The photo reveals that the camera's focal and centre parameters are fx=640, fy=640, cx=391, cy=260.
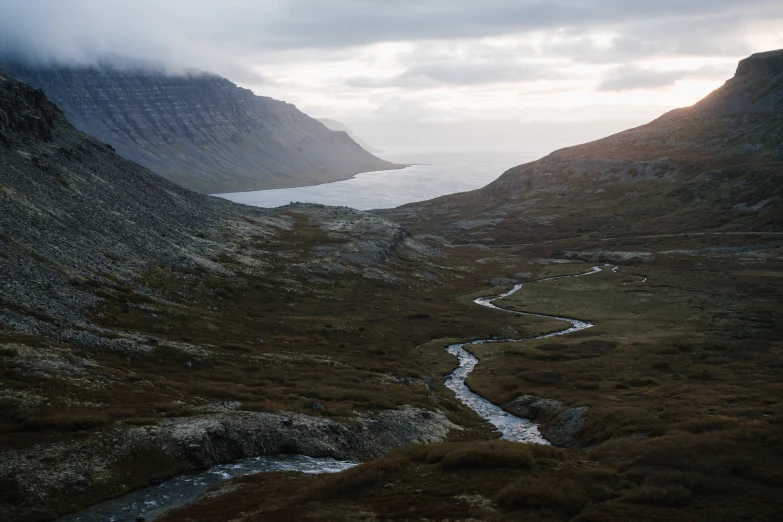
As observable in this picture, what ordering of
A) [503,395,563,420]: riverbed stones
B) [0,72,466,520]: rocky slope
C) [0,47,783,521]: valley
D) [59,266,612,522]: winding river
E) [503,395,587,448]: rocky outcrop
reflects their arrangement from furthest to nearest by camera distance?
[503,395,563,420]: riverbed stones, [503,395,587,448]: rocky outcrop, [0,72,466,520]: rocky slope, [59,266,612,522]: winding river, [0,47,783,521]: valley

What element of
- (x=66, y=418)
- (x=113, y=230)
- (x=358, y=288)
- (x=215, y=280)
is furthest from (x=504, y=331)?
(x=66, y=418)

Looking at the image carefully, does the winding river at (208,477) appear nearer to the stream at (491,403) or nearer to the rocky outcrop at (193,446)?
the stream at (491,403)

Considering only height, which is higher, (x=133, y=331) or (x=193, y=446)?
(x=133, y=331)

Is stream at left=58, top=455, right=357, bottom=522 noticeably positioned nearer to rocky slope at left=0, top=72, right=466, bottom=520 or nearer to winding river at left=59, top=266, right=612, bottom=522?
winding river at left=59, top=266, right=612, bottom=522

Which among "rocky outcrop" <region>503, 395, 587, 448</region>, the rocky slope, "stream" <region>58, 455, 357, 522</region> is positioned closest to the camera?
"stream" <region>58, 455, 357, 522</region>

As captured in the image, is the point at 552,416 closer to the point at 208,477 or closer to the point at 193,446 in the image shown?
the point at 208,477

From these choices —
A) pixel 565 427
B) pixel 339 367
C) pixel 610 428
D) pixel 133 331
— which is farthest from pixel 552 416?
pixel 133 331

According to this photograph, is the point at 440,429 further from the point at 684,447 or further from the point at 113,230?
the point at 113,230

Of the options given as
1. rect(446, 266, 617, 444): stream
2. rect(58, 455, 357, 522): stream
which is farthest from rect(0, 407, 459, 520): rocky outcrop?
rect(446, 266, 617, 444): stream
